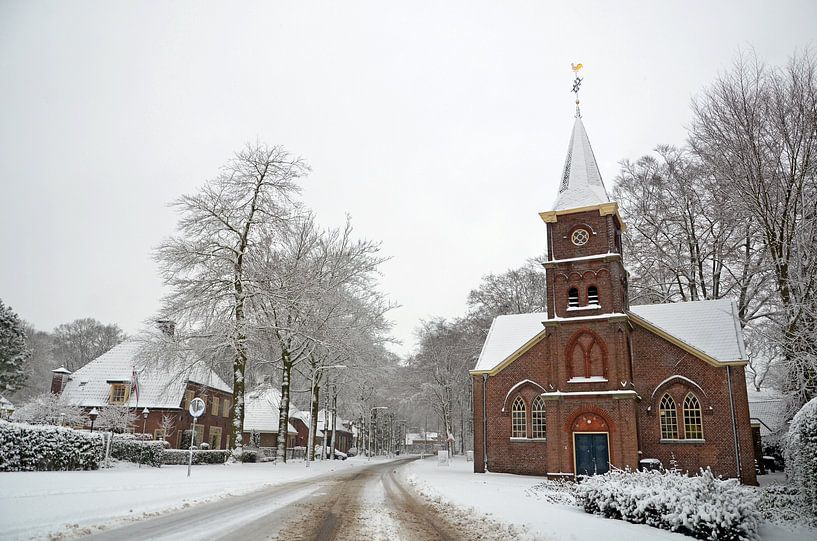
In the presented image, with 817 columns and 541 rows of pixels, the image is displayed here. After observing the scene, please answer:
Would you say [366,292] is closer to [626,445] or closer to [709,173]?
[626,445]

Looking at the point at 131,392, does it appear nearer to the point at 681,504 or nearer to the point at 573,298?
the point at 573,298

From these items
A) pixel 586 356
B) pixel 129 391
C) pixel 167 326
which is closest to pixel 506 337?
pixel 586 356

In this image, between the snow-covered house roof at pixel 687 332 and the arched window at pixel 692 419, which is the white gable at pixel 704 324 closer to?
the snow-covered house roof at pixel 687 332

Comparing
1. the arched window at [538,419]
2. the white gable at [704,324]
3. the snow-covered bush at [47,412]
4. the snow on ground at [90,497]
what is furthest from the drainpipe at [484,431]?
the snow-covered bush at [47,412]

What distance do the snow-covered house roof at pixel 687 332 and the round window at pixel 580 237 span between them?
4.06 meters

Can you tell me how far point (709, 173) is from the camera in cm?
2386

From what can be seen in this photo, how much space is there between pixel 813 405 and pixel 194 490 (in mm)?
15821

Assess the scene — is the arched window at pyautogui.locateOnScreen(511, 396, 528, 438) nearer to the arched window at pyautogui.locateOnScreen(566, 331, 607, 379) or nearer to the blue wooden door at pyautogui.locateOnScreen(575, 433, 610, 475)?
the blue wooden door at pyautogui.locateOnScreen(575, 433, 610, 475)

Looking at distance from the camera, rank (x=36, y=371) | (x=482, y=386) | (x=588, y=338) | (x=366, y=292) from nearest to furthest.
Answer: (x=588, y=338)
(x=482, y=386)
(x=366, y=292)
(x=36, y=371)

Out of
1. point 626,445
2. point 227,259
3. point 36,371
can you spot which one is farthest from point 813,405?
point 36,371

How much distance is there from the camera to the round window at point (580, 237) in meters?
28.1

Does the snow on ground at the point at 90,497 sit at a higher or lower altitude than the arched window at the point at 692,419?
lower

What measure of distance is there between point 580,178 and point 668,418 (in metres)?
12.8

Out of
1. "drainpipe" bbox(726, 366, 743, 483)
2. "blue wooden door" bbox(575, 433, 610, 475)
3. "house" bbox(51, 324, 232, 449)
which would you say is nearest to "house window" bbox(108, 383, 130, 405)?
"house" bbox(51, 324, 232, 449)
